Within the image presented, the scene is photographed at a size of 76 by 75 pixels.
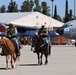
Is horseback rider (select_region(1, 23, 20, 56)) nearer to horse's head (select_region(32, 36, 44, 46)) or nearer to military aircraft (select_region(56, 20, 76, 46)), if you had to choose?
horse's head (select_region(32, 36, 44, 46))

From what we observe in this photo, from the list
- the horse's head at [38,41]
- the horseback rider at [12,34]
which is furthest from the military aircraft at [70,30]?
the horseback rider at [12,34]

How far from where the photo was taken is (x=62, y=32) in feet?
163

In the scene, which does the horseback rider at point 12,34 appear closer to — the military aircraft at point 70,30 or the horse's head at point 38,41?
the horse's head at point 38,41

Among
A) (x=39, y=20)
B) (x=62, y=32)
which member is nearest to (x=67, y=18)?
(x=39, y=20)

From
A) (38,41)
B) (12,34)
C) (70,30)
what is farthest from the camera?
(70,30)

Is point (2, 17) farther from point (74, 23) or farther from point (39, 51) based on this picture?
point (39, 51)

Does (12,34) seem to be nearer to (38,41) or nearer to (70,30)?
(38,41)

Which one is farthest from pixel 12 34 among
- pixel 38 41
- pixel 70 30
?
pixel 70 30

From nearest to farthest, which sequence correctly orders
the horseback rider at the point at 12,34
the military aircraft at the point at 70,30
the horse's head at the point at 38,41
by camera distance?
the horseback rider at the point at 12,34 < the horse's head at the point at 38,41 < the military aircraft at the point at 70,30

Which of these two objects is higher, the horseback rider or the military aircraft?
the horseback rider

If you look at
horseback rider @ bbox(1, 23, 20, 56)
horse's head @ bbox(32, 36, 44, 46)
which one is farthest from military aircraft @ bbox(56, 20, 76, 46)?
horseback rider @ bbox(1, 23, 20, 56)

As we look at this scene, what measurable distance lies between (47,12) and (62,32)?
98.3 m

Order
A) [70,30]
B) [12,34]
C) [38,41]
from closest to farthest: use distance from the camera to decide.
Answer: [12,34]
[38,41]
[70,30]

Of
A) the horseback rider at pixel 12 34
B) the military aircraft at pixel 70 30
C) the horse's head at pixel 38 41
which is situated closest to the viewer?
the horseback rider at pixel 12 34
